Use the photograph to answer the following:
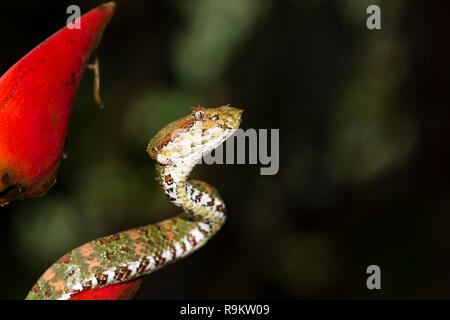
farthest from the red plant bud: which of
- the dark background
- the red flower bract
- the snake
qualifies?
the dark background

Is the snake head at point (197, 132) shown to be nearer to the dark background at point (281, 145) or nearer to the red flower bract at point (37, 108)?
the red flower bract at point (37, 108)

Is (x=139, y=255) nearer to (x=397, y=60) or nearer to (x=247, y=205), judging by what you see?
(x=247, y=205)

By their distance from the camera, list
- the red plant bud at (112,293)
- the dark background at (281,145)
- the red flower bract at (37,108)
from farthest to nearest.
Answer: the dark background at (281,145) → the red plant bud at (112,293) → the red flower bract at (37,108)

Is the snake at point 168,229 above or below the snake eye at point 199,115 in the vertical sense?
below

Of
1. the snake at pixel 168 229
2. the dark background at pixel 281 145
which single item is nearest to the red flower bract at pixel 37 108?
the snake at pixel 168 229

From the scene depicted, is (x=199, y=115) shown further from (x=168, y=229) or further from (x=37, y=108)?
(x=168, y=229)

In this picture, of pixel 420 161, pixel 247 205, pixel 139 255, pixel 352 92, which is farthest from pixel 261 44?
pixel 139 255
